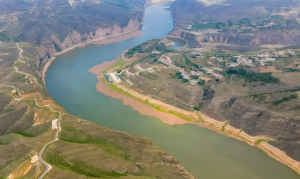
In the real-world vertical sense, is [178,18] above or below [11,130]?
above

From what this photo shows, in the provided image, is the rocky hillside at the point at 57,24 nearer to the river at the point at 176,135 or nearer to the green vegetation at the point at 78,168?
the river at the point at 176,135

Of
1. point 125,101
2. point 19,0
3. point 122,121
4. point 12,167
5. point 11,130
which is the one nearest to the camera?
point 12,167

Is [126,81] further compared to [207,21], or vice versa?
[207,21]

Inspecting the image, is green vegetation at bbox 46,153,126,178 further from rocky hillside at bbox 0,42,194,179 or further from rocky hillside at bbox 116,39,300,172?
rocky hillside at bbox 116,39,300,172

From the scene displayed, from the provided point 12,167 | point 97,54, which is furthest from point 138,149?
point 97,54

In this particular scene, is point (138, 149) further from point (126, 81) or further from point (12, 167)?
point (126, 81)
